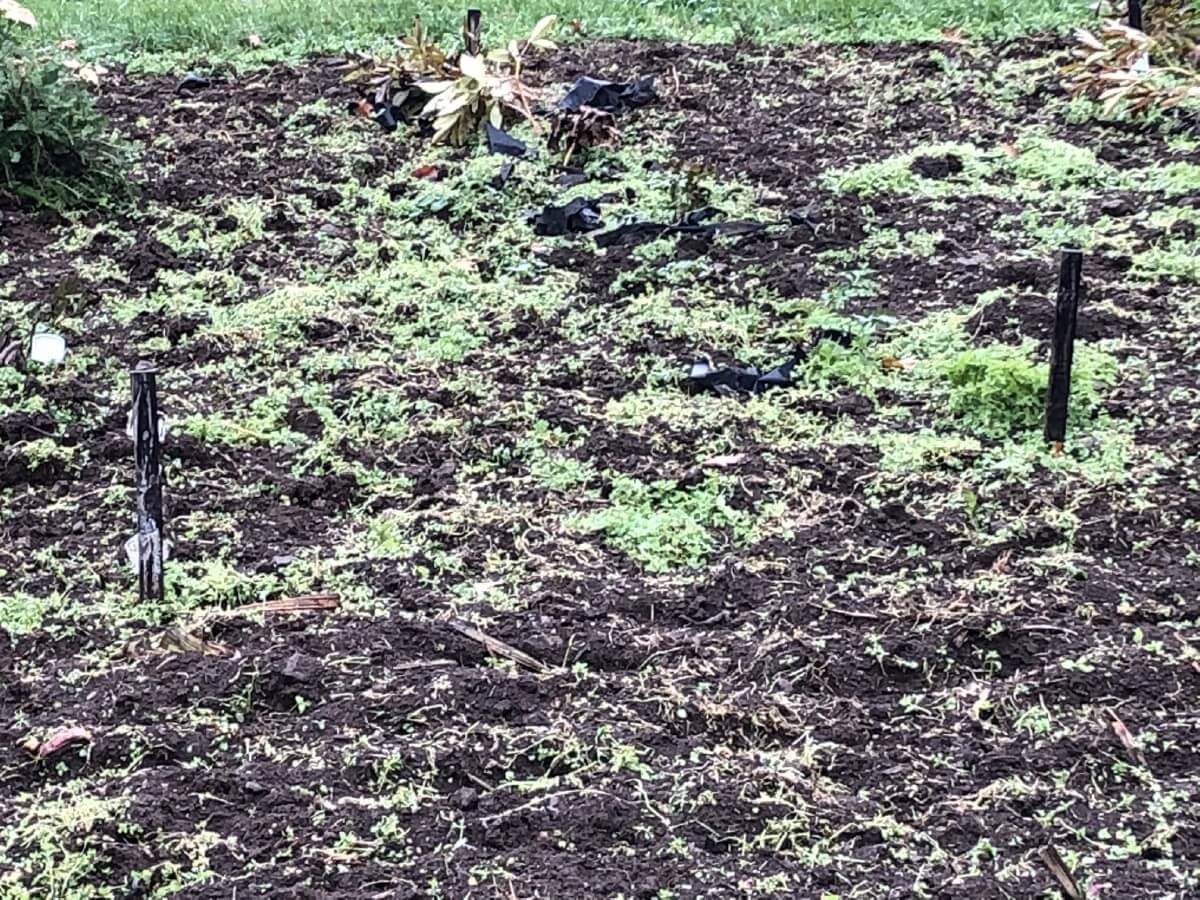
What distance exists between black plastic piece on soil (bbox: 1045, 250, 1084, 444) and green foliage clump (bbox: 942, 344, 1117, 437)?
0.08m

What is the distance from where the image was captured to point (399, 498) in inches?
123

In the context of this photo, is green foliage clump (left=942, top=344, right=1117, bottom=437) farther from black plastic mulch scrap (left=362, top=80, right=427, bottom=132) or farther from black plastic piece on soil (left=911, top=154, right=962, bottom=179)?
black plastic mulch scrap (left=362, top=80, right=427, bottom=132)

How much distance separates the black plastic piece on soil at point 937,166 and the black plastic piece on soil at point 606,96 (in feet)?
4.55

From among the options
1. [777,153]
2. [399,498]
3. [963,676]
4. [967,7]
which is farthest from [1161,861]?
[967,7]

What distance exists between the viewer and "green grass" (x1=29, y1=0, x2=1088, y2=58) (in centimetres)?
699

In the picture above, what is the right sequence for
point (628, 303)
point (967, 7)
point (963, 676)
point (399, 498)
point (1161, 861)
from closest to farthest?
point (1161, 861), point (963, 676), point (399, 498), point (628, 303), point (967, 7)

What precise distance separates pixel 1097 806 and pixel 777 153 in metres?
3.68

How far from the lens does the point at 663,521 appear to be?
2.97 m

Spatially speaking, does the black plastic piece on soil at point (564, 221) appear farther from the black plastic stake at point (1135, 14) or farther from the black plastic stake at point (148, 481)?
the black plastic stake at point (1135, 14)

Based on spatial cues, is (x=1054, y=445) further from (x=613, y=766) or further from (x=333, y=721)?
(x=333, y=721)

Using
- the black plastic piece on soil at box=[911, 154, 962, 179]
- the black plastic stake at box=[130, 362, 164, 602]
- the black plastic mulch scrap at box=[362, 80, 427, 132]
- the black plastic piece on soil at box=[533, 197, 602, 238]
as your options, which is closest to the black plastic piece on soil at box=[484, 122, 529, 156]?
the black plastic mulch scrap at box=[362, 80, 427, 132]

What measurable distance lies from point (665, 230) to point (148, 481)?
8.03 ft

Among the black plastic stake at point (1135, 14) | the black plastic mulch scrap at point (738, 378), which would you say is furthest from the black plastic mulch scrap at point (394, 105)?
the black plastic stake at point (1135, 14)

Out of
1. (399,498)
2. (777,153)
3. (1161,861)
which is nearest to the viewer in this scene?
(1161,861)
